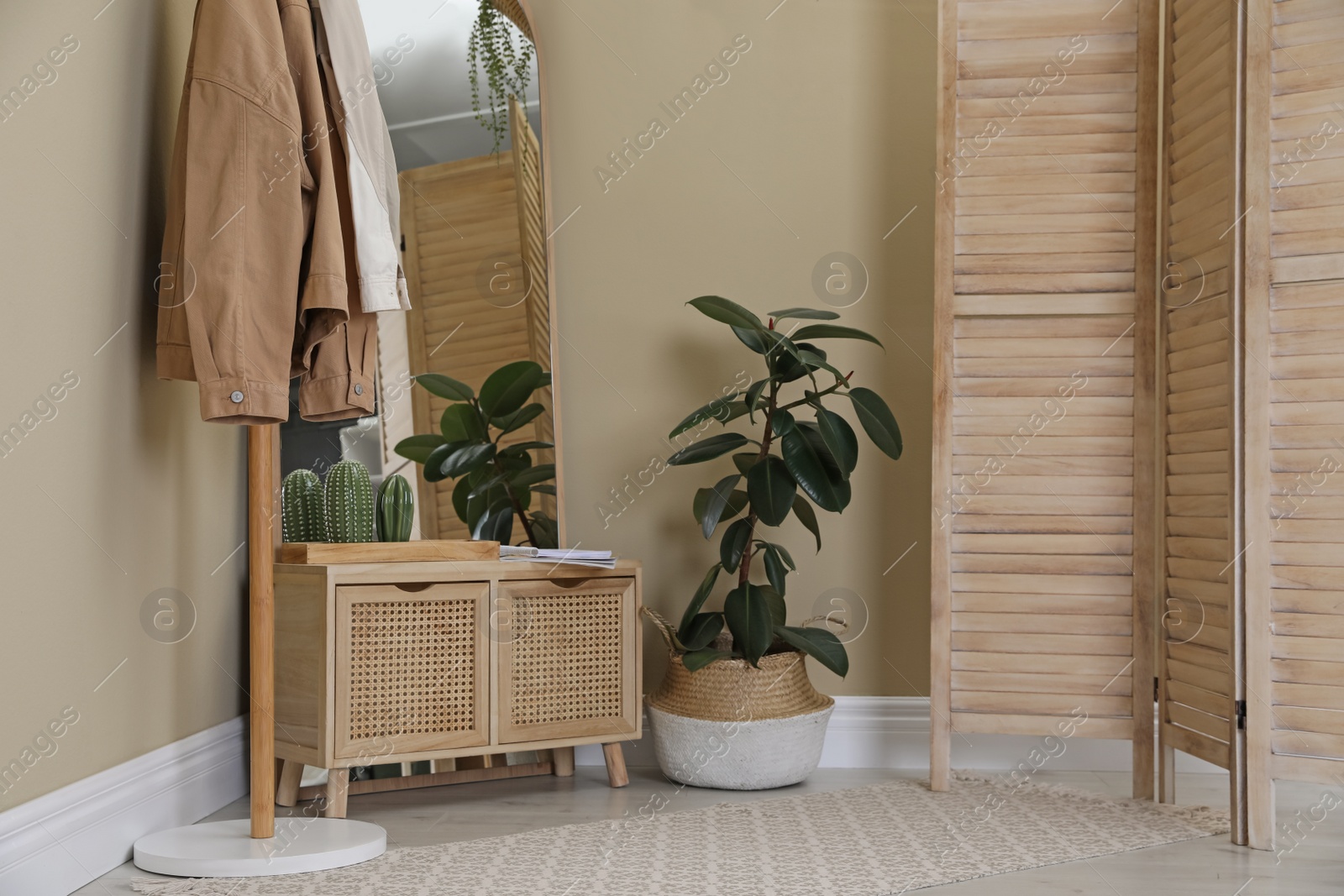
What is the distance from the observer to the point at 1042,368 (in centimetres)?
233

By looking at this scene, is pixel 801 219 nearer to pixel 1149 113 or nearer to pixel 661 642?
pixel 1149 113

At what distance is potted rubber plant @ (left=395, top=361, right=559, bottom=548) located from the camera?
244cm

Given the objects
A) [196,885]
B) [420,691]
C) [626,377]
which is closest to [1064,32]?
[626,377]

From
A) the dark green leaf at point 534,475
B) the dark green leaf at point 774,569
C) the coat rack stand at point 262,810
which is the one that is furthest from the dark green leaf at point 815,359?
the coat rack stand at point 262,810

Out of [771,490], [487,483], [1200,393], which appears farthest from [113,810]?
[1200,393]

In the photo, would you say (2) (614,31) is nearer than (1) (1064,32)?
No

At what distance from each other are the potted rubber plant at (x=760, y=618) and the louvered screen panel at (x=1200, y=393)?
62 cm

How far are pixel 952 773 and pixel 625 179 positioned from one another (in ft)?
5.82

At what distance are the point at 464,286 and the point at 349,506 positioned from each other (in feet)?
2.04

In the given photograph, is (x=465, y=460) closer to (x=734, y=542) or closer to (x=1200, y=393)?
(x=734, y=542)

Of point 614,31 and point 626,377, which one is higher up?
point 614,31

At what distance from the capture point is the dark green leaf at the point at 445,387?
2.44 m

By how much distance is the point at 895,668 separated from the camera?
8.89ft

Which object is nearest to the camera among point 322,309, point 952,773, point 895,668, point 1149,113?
point 322,309
